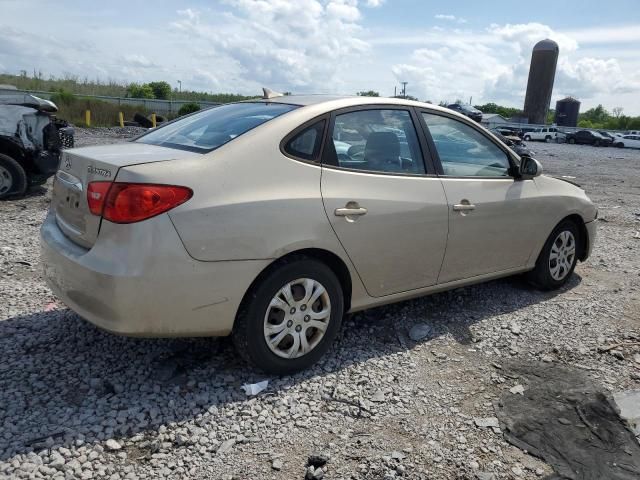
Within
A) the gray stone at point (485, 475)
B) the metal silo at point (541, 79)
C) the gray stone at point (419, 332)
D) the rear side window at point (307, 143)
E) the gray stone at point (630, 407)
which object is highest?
the metal silo at point (541, 79)

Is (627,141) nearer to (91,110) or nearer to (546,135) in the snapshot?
(546,135)

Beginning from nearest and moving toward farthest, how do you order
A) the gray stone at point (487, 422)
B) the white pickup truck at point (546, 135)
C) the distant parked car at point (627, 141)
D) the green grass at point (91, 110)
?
the gray stone at point (487, 422) → the green grass at point (91, 110) → the distant parked car at point (627, 141) → the white pickup truck at point (546, 135)

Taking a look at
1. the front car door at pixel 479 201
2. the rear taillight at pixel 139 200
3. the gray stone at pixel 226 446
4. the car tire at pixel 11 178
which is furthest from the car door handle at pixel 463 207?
the car tire at pixel 11 178

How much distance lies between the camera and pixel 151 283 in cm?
289

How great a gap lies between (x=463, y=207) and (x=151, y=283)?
7.74 ft

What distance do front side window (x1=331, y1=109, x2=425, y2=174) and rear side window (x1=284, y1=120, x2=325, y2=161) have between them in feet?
0.40

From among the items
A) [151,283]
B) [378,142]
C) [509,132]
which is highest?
[378,142]

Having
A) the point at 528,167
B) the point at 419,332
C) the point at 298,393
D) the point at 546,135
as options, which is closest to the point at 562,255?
the point at 528,167

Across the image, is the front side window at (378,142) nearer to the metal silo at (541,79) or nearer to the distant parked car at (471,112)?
the distant parked car at (471,112)

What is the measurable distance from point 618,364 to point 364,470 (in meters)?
2.32

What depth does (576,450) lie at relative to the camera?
9.76 ft

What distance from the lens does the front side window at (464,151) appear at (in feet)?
13.9

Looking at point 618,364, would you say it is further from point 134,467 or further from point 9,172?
point 9,172

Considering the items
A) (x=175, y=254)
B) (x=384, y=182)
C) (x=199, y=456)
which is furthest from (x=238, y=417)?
(x=384, y=182)
